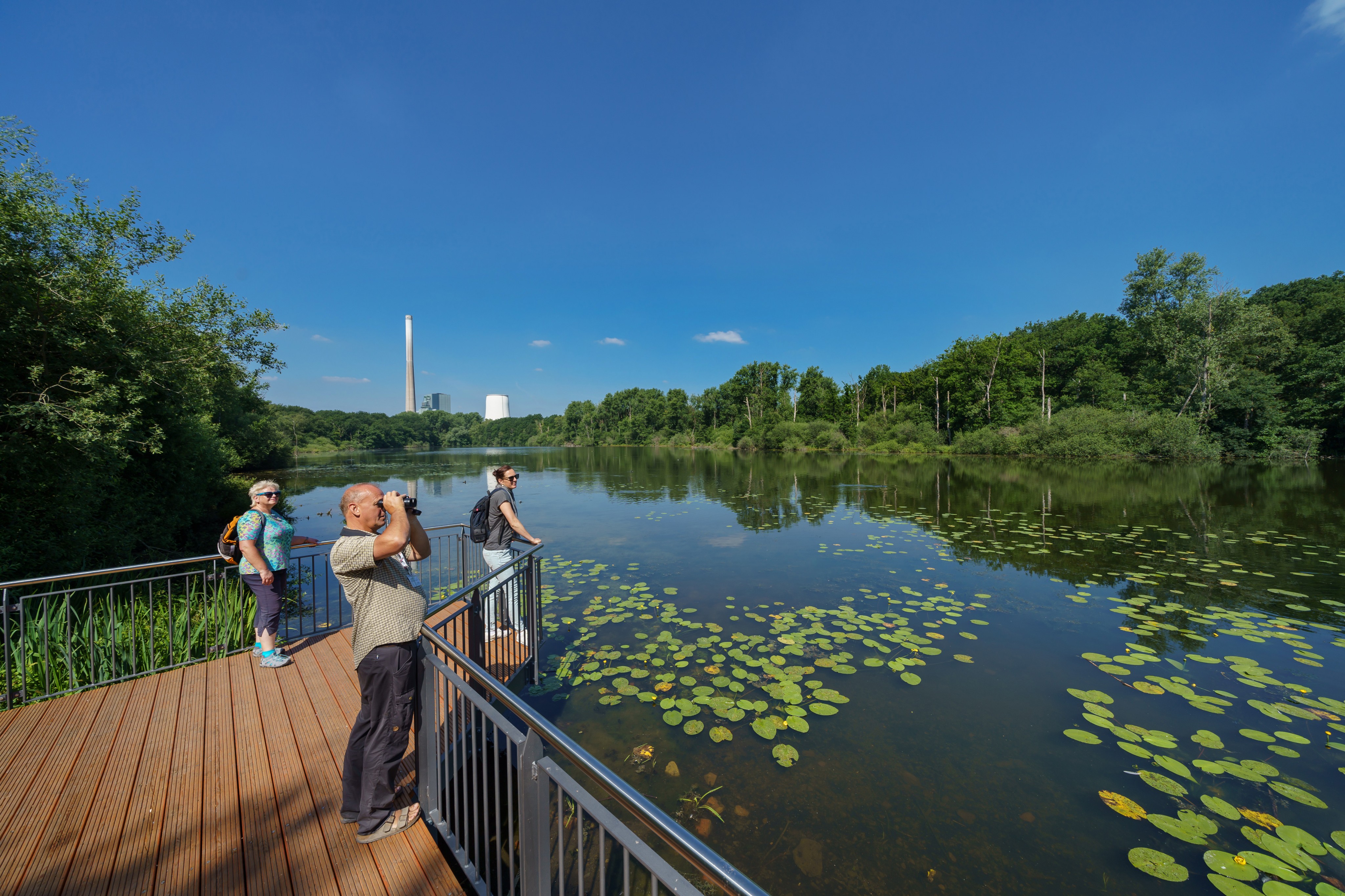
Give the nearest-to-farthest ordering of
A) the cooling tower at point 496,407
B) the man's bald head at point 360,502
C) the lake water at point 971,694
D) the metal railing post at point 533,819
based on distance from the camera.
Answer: the metal railing post at point 533,819 < the man's bald head at point 360,502 < the lake water at point 971,694 < the cooling tower at point 496,407

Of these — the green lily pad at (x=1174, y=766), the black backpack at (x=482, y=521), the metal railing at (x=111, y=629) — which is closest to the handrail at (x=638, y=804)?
the metal railing at (x=111, y=629)

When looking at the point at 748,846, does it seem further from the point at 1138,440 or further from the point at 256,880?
the point at 1138,440

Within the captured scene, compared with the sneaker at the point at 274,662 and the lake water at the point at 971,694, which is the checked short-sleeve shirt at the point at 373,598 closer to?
the lake water at the point at 971,694

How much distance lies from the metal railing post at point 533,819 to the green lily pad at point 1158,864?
12.0ft

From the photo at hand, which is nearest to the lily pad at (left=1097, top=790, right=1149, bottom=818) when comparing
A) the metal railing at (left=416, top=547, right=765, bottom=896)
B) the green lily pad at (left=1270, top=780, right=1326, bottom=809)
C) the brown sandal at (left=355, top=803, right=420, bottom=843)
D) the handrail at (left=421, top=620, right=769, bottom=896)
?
the green lily pad at (left=1270, top=780, right=1326, bottom=809)

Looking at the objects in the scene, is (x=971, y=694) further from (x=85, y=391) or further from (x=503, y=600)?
(x=85, y=391)

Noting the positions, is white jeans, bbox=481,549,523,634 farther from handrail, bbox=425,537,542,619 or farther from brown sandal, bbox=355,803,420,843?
brown sandal, bbox=355,803,420,843

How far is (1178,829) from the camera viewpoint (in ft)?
10.3

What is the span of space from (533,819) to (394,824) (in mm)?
1254

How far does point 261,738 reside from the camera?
3285mm

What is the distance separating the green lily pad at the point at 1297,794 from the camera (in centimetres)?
330

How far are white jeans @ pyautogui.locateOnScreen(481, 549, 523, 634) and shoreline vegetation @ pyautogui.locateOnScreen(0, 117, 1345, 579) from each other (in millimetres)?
6579

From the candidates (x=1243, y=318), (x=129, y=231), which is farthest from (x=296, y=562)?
(x=1243, y=318)

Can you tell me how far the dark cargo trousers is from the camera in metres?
2.43
